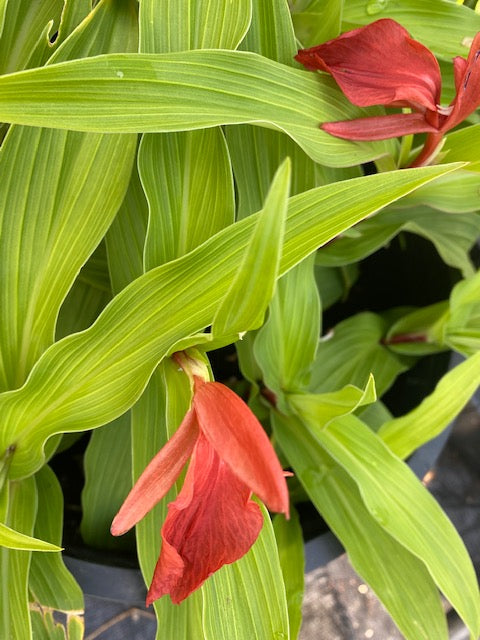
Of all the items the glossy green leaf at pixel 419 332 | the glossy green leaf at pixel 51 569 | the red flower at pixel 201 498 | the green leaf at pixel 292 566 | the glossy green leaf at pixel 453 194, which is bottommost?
the green leaf at pixel 292 566

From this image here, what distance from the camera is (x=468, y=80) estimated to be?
39 centimetres

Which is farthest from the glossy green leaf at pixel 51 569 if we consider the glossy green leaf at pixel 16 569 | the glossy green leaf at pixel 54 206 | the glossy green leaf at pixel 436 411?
the glossy green leaf at pixel 436 411

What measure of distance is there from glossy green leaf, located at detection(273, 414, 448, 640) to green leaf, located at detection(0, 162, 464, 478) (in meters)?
0.20

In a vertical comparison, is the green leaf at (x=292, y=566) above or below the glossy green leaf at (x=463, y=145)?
below

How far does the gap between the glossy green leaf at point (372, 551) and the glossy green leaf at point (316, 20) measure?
31 cm

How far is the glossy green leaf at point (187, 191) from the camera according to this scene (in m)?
0.41

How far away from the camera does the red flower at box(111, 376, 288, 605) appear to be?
0.31 meters

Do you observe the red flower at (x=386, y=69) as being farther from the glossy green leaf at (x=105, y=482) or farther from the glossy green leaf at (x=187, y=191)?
the glossy green leaf at (x=105, y=482)

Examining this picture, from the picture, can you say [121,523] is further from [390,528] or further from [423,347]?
[423,347]

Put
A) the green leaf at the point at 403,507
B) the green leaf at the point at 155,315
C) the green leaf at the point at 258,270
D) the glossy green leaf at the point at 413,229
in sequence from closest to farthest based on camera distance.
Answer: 1. the green leaf at the point at 258,270
2. the green leaf at the point at 155,315
3. the green leaf at the point at 403,507
4. the glossy green leaf at the point at 413,229

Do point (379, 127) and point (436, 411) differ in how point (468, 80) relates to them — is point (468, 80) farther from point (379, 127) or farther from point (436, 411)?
point (436, 411)

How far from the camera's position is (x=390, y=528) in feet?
1.54

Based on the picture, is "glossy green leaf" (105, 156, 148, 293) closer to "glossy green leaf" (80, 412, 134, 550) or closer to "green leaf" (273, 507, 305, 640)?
"glossy green leaf" (80, 412, 134, 550)

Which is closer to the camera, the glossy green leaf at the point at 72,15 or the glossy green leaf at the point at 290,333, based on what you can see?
the glossy green leaf at the point at 72,15
